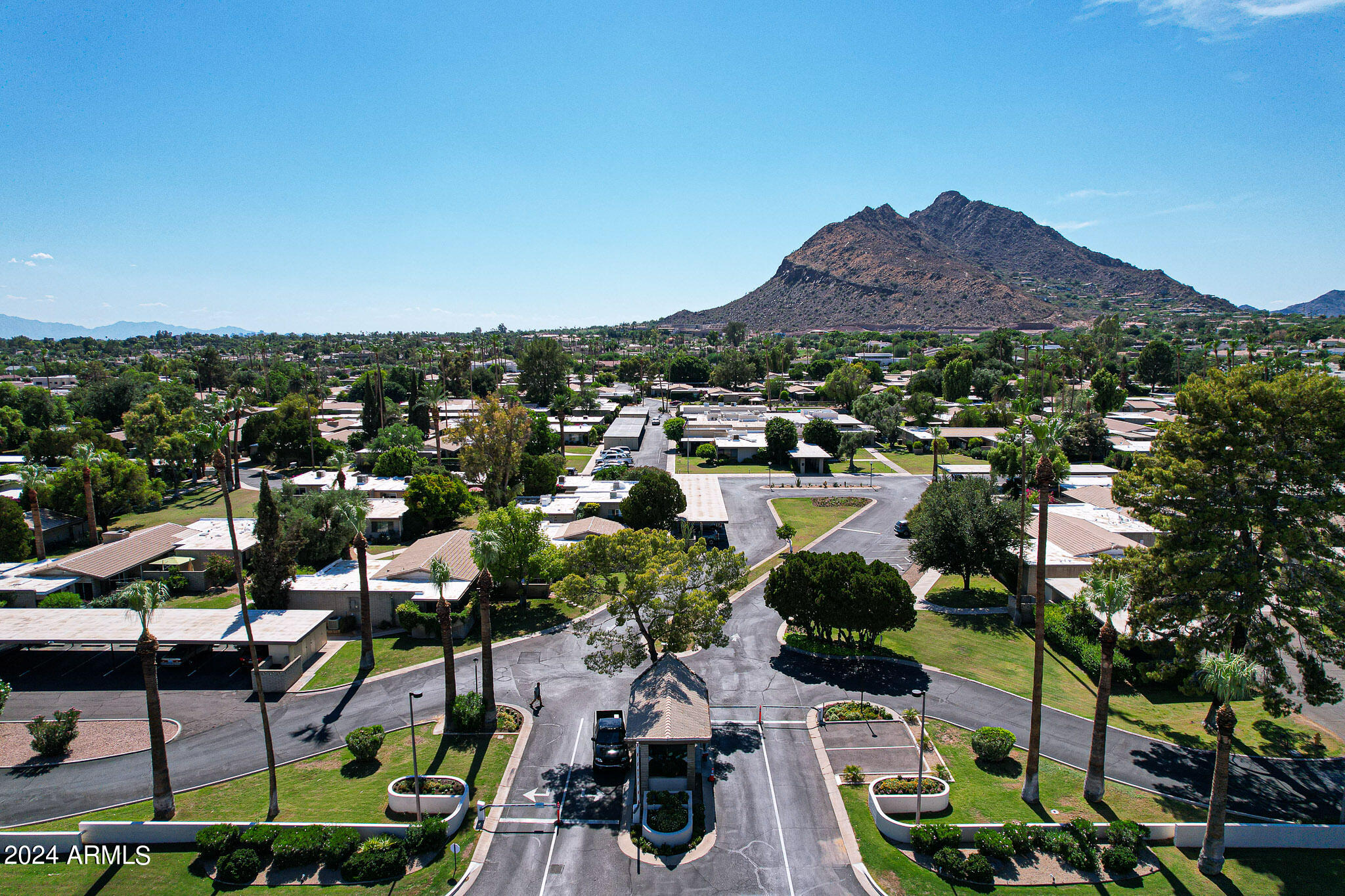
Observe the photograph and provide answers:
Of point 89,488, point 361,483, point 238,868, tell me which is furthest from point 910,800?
point 89,488

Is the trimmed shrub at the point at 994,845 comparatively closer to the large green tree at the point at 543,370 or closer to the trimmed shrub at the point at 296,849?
the trimmed shrub at the point at 296,849

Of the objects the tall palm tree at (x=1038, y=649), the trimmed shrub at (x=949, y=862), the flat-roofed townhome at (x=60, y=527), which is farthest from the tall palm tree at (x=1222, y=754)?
the flat-roofed townhome at (x=60, y=527)

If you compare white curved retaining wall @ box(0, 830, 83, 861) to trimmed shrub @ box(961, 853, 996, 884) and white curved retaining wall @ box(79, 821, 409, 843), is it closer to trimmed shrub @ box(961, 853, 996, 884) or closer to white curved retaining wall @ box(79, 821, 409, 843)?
white curved retaining wall @ box(79, 821, 409, 843)

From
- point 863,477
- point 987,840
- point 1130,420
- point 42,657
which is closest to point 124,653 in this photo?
point 42,657

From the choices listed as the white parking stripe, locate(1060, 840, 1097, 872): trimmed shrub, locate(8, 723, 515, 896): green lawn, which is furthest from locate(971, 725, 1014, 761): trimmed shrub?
locate(8, 723, 515, 896): green lawn

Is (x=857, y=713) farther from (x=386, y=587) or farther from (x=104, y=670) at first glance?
(x=104, y=670)
